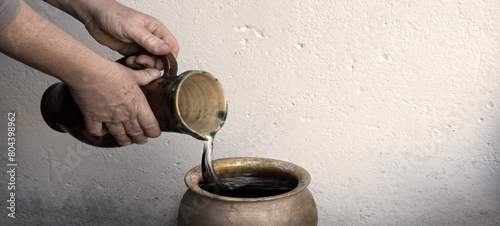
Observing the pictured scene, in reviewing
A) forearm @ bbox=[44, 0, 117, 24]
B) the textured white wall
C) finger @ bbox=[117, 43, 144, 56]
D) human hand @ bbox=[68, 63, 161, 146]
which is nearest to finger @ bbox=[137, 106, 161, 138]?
human hand @ bbox=[68, 63, 161, 146]

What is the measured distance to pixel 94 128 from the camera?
1.17 m

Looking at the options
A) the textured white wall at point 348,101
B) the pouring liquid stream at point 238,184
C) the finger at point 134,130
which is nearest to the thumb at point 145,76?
the finger at point 134,130

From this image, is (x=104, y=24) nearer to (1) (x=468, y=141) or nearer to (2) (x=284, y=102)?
(2) (x=284, y=102)

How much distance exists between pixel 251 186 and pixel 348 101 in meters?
0.64

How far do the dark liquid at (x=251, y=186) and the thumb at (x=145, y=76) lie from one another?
0.32 metres

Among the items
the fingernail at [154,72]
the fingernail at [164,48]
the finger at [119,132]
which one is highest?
the fingernail at [164,48]

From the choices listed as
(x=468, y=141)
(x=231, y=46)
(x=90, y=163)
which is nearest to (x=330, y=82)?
(x=231, y=46)

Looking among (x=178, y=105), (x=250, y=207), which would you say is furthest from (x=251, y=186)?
(x=178, y=105)

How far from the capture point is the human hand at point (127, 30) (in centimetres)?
126

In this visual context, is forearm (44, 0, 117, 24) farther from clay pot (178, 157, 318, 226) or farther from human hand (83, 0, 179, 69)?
clay pot (178, 157, 318, 226)

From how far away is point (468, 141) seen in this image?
1748mm

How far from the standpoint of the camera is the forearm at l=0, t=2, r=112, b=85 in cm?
99

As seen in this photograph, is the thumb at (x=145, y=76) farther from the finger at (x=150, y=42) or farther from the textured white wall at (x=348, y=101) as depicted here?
the textured white wall at (x=348, y=101)

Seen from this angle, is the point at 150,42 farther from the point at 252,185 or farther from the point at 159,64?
the point at 252,185
